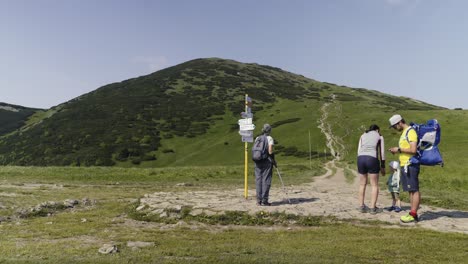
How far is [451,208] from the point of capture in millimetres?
15148

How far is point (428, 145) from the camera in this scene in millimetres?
11117

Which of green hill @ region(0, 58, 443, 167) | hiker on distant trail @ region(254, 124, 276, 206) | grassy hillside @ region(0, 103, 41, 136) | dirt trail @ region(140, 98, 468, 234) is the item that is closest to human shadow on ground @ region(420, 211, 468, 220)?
dirt trail @ region(140, 98, 468, 234)

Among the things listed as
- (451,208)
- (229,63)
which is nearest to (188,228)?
(451,208)

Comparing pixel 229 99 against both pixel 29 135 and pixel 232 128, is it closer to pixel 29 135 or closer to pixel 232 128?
pixel 232 128

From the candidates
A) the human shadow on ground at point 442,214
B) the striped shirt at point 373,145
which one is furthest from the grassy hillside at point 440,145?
the striped shirt at point 373,145

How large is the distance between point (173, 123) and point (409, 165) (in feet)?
317

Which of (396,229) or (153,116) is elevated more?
(153,116)

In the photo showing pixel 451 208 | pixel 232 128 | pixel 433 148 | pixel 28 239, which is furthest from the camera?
pixel 232 128

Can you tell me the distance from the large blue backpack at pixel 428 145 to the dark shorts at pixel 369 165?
1.39m

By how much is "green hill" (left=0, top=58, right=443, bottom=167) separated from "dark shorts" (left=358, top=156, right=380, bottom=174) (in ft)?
187

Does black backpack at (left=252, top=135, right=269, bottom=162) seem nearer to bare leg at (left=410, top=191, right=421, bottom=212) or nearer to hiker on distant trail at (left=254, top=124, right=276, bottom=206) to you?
hiker on distant trail at (left=254, top=124, right=276, bottom=206)

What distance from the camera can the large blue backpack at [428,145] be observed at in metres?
10.9

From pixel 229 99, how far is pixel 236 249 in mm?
121780

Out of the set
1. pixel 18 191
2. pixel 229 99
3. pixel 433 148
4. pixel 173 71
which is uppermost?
pixel 173 71
